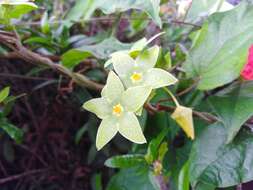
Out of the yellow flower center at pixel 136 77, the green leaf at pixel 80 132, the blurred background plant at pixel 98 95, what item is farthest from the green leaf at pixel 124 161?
the green leaf at pixel 80 132

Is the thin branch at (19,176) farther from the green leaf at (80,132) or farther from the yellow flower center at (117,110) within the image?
the yellow flower center at (117,110)

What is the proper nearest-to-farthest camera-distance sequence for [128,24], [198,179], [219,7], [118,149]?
[198,179] < [219,7] < [118,149] < [128,24]

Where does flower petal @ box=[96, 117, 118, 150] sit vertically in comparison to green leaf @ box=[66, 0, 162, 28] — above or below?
below

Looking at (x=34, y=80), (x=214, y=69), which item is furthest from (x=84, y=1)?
(x=214, y=69)

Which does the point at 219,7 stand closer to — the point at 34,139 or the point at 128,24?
the point at 128,24

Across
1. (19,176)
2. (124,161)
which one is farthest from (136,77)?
(19,176)

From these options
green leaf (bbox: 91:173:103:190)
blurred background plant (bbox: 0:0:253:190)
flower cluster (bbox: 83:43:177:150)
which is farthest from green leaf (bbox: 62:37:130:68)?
green leaf (bbox: 91:173:103:190)

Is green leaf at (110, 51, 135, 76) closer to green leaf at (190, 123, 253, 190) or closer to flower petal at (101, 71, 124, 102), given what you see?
flower petal at (101, 71, 124, 102)
